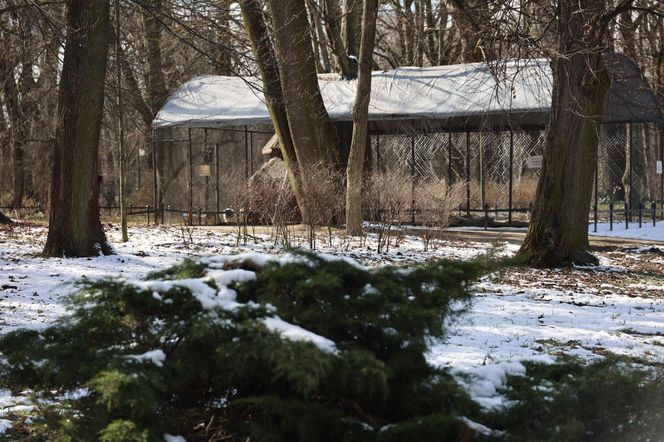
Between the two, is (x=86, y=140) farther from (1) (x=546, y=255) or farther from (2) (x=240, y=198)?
(1) (x=546, y=255)

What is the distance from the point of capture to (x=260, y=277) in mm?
3773

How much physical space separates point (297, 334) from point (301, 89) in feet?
53.6

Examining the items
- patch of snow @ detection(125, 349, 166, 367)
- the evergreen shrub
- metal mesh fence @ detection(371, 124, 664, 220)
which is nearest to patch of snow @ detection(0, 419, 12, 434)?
the evergreen shrub

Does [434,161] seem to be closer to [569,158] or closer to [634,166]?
[634,166]

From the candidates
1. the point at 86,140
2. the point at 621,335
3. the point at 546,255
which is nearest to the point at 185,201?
the point at 86,140

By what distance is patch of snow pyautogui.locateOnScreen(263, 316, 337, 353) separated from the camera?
327 cm

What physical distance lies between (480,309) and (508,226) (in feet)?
45.4

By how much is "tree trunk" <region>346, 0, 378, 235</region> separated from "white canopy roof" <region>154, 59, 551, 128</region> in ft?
16.3

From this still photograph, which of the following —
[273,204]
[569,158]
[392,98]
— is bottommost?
[273,204]

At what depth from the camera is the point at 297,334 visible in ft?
10.8

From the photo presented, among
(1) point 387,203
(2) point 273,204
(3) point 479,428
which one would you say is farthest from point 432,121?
(3) point 479,428

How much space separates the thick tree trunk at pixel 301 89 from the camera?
60.6ft

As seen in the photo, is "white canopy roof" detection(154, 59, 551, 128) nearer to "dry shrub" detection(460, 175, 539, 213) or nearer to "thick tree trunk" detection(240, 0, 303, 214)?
"thick tree trunk" detection(240, 0, 303, 214)

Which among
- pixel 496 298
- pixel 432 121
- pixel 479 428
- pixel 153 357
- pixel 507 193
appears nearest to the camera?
pixel 153 357
